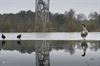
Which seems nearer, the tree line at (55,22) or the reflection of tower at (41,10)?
the reflection of tower at (41,10)

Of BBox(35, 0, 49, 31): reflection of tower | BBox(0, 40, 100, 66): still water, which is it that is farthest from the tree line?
BBox(0, 40, 100, 66): still water

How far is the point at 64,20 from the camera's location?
103 feet

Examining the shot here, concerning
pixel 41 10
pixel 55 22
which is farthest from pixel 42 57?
pixel 55 22

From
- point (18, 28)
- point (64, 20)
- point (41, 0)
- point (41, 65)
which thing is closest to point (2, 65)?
point (41, 65)

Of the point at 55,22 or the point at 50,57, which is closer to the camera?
the point at 50,57

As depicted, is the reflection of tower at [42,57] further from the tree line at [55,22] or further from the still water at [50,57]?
the tree line at [55,22]

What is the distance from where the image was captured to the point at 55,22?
1197 inches

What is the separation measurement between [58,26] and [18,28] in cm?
429

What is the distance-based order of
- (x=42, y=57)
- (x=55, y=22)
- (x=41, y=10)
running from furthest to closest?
(x=55, y=22) → (x=41, y=10) → (x=42, y=57)

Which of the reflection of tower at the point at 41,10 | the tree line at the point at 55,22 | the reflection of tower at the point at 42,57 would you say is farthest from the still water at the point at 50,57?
the tree line at the point at 55,22

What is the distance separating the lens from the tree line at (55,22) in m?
29.0

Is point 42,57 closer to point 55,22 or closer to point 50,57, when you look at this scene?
point 50,57

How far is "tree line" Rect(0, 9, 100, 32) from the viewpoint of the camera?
2898 cm

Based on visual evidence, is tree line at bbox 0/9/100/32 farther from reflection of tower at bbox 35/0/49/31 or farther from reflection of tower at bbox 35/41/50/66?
reflection of tower at bbox 35/41/50/66
